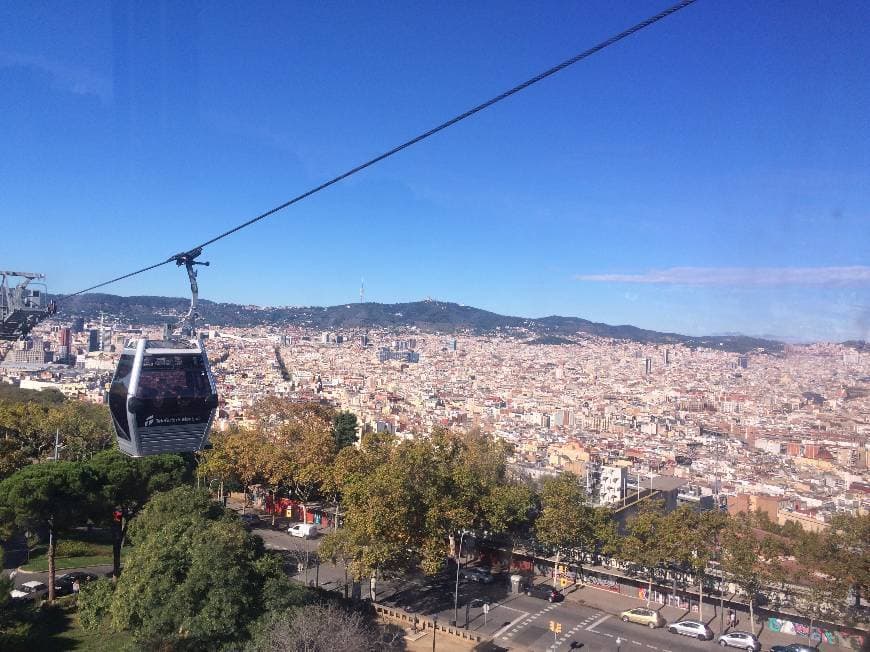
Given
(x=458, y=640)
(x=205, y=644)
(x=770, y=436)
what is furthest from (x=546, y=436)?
(x=205, y=644)

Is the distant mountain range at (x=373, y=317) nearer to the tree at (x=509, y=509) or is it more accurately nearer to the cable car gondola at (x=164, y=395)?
the tree at (x=509, y=509)

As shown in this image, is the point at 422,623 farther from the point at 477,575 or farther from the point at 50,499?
the point at 50,499

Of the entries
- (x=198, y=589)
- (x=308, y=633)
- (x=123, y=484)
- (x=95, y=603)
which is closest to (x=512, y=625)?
(x=308, y=633)

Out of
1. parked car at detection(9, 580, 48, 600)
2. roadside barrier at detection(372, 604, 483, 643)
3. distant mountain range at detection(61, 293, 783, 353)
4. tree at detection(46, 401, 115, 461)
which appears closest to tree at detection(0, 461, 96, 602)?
parked car at detection(9, 580, 48, 600)

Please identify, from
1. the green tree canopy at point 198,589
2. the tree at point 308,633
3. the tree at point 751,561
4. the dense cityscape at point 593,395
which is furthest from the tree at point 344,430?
the tree at point 308,633

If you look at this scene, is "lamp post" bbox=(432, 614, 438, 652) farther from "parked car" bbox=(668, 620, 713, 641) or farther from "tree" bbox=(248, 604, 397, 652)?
"parked car" bbox=(668, 620, 713, 641)

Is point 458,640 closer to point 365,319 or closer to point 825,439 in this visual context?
point 825,439

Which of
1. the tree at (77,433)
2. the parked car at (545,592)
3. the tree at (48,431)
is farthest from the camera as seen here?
the tree at (77,433)
